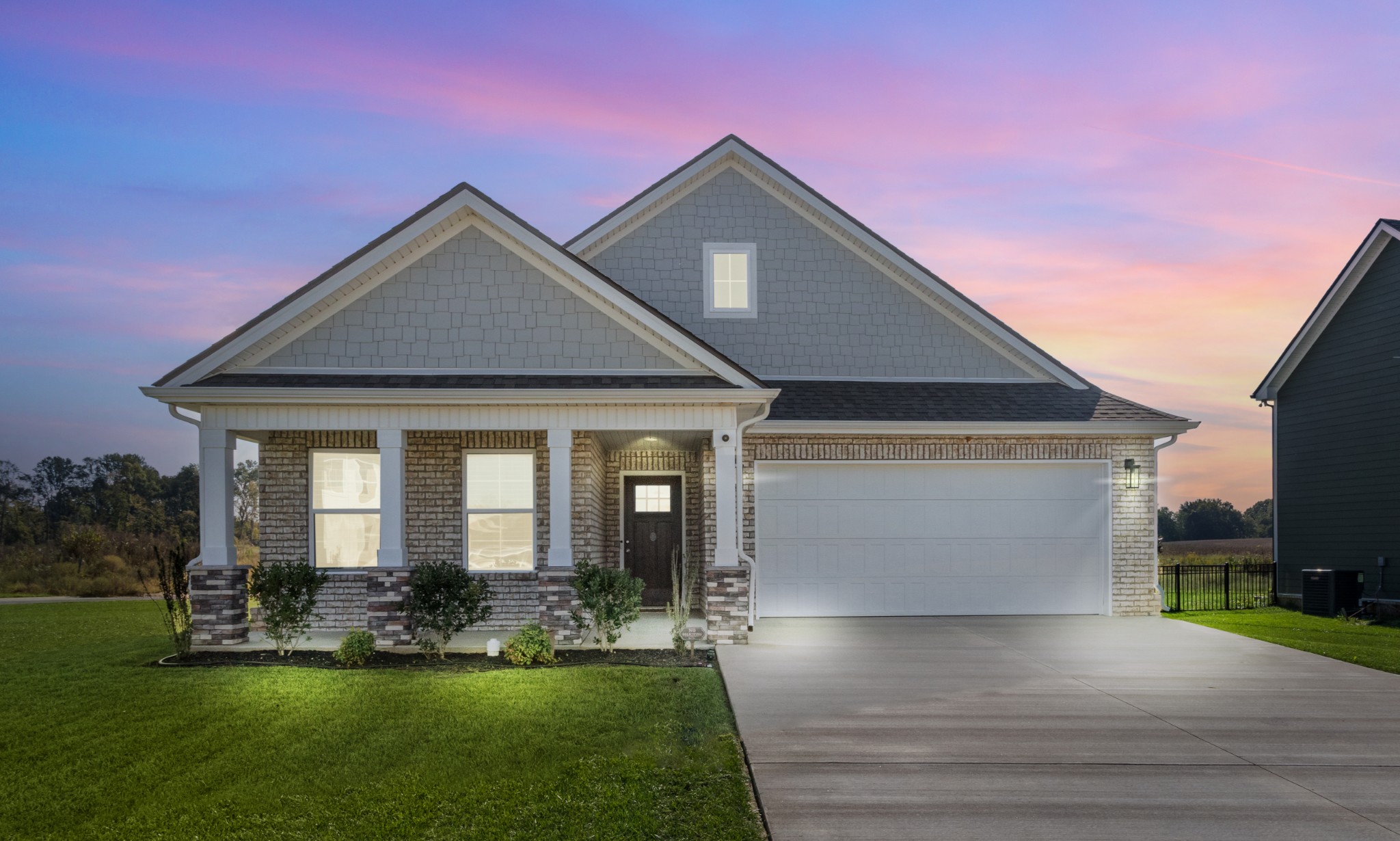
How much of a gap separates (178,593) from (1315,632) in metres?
16.2

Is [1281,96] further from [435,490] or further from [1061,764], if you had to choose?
[435,490]

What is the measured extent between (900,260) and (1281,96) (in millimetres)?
6693

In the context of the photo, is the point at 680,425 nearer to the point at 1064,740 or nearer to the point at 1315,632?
the point at 1064,740

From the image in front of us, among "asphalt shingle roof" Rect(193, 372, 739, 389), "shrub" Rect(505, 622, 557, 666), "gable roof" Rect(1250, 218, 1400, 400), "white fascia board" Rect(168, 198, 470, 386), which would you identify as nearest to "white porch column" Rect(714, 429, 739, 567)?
"asphalt shingle roof" Rect(193, 372, 739, 389)

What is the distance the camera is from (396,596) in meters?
11.6

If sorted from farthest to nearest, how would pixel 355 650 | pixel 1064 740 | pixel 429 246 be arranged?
pixel 429 246 → pixel 355 650 → pixel 1064 740

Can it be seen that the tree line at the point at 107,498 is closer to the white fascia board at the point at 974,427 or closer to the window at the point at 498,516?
the window at the point at 498,516

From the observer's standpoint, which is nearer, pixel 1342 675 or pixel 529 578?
pixel 1342 675

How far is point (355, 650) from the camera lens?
35.4 feet

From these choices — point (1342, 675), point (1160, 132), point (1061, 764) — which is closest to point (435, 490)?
point (1061, 764)

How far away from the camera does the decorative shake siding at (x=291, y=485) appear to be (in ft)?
43.5

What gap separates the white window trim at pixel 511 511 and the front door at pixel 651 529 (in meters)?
2.86

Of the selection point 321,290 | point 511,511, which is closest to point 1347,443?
point 511,511

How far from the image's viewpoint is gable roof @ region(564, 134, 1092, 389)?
15.7 meters
